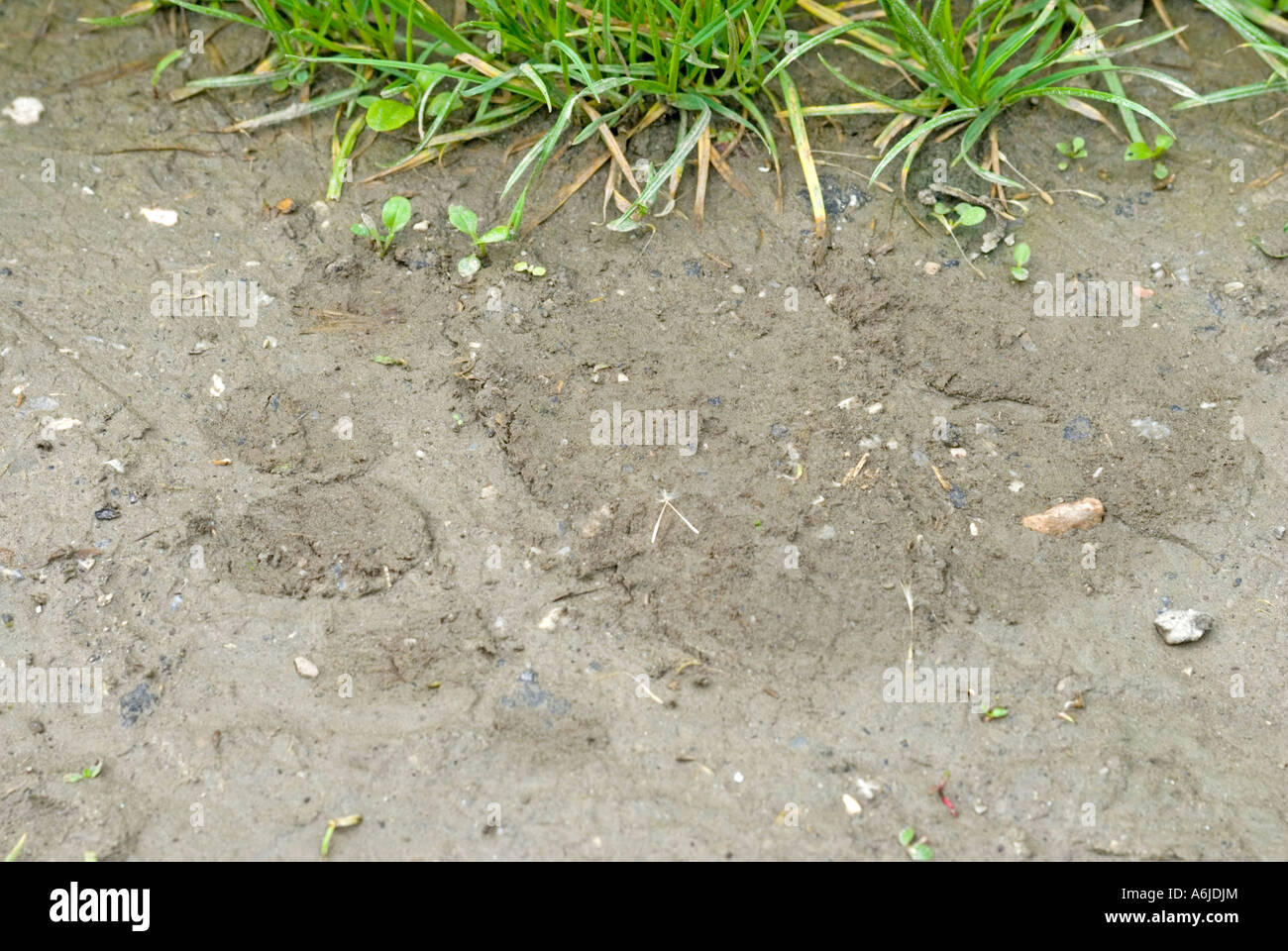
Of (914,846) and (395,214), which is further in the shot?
(395,214)

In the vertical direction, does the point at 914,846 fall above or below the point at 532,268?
below

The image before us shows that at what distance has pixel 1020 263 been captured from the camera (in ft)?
9.54

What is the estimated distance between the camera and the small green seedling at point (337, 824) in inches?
82.7

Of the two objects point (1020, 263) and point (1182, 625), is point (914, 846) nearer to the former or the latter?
point (1182, 625)

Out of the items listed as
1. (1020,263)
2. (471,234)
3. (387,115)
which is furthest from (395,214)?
(1020,263)

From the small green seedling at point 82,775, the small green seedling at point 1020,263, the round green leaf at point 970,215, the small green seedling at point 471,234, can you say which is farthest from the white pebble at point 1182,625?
the small green seedling at point 82,775

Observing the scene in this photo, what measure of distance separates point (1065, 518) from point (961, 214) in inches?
36.9

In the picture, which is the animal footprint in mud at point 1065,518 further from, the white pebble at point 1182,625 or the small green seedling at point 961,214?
the small green seedling at point 961,214

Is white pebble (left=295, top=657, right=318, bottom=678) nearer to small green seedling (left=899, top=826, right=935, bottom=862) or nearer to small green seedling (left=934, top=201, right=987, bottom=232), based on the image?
small green seedling (left=899, top=826, right=935, bottom=862)

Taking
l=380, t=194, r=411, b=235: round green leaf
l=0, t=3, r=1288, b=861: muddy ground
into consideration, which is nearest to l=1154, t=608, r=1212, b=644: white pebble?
l=0, t=3, r=1288, b=861: muddy ground

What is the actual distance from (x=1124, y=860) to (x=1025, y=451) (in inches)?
38.3

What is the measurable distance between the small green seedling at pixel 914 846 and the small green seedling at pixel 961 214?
5.35 feet

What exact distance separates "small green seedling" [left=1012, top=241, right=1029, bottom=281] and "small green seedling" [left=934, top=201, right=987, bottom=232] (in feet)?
0.44

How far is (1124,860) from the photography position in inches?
81.9
